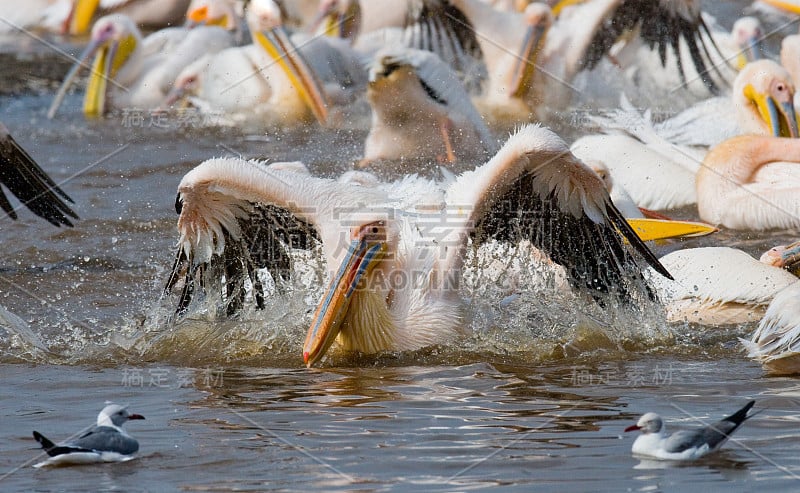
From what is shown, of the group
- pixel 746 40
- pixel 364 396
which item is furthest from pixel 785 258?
pixel 746 40

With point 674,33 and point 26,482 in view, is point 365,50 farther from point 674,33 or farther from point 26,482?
point 26,482

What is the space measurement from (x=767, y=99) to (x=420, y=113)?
2171mm

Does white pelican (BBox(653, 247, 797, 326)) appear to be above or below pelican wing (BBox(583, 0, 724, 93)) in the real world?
below

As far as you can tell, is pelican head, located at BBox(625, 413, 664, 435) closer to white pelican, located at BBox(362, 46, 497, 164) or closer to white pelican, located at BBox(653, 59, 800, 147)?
white pelican, located at BBox(653, 59, 800, 147)

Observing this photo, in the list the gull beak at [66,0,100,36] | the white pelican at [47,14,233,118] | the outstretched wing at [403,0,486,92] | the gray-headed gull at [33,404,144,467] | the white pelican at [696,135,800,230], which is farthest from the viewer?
the gull beak at [66,0,100,36]

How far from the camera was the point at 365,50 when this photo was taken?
1111 centimetres

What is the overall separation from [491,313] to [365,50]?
6.32m

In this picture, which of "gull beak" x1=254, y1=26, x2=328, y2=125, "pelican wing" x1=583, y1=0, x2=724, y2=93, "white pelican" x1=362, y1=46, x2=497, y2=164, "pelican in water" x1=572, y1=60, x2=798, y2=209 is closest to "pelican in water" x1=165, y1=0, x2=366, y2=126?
"gull beak" x1=254, y1=26, x2=328, y2=125

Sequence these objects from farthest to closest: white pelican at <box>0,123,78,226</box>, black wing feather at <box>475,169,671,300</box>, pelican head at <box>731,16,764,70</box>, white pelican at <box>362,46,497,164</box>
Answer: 1. pelican head at <box>731,16,764,70</box>
2. white pelican at <box>362,46,497,164</box>
3. white pelican at <box>0,123,78,226</box>
4. black wing feather at <box>475,169,671,300</box>

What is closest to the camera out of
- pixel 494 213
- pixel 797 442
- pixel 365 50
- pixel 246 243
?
pixel 797 442

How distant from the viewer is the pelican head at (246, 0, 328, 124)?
10055 mm

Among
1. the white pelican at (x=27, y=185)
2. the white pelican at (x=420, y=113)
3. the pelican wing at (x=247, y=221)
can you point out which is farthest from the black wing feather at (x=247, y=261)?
the white pelican at (x=420, y=113)

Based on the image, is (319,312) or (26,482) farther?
(319,312)

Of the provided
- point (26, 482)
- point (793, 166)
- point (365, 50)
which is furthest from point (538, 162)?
point (365, 50)
